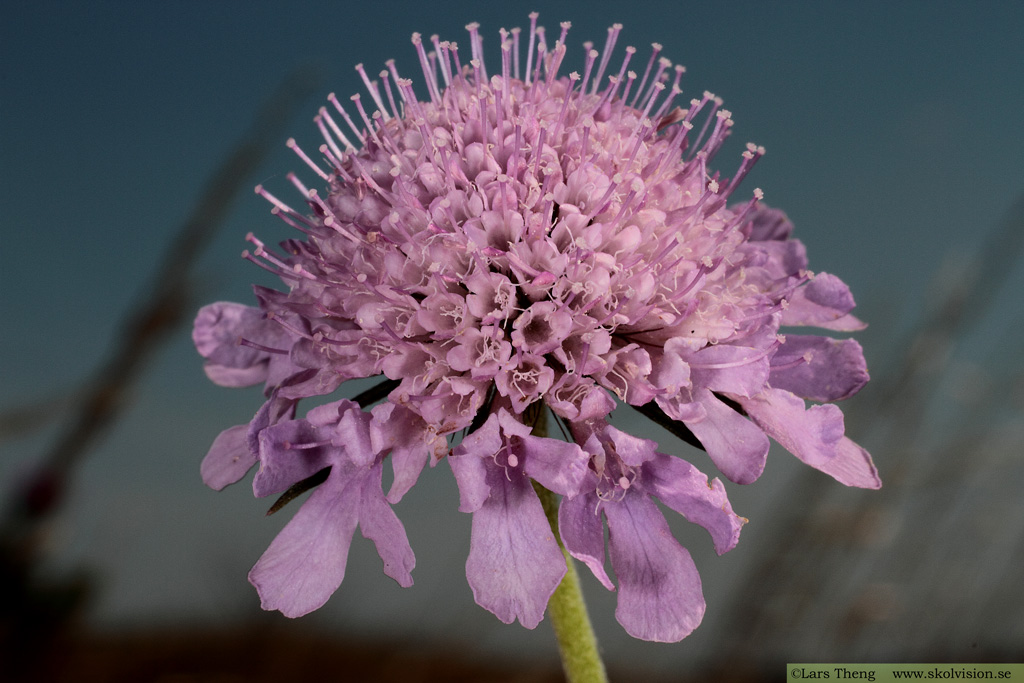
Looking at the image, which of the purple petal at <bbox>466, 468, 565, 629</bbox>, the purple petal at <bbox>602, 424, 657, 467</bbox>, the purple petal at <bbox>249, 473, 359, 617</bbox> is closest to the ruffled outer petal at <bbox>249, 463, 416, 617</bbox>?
the purple petal at <bbox>249, 473, 359, 617</bbox>

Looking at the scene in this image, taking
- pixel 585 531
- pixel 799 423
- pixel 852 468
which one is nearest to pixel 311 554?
pixel 585 531

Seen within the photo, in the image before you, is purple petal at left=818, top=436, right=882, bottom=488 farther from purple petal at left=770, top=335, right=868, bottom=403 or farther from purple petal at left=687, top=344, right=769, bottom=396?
purple petal at left=687, top=344, right=769, bottom=396

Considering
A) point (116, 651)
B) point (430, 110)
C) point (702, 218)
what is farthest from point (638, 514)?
point (116, 651)

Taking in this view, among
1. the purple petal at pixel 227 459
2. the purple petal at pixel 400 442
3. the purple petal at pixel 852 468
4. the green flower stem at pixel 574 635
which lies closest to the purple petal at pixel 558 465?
the purple petal at pixel 400 442

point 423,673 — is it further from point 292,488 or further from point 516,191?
point 516,191

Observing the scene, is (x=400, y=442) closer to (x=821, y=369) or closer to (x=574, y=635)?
(x=574, y=635)

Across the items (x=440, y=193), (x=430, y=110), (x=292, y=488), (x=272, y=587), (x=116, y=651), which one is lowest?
(x=116, y=651)
